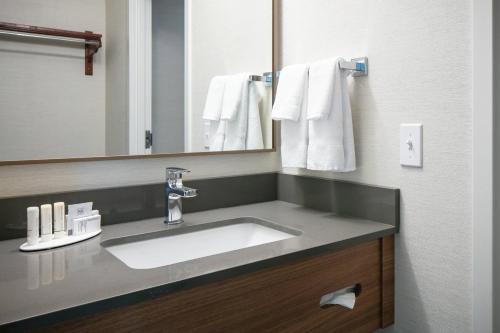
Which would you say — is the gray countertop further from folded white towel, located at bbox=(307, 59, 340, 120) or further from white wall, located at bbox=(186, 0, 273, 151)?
white wall, located at bbox=(186, 0, 273, 151)

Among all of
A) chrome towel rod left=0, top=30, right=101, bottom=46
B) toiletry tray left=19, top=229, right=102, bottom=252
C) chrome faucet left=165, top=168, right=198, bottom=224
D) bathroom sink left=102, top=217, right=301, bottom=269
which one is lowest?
bathroom sink left=102, top=217, right=301, bottom=269

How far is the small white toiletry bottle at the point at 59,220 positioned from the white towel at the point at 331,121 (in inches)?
28.0

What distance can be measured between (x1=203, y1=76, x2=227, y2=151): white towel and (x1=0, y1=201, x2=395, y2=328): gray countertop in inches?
13.2

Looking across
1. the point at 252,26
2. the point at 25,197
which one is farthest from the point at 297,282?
the point at 252,26

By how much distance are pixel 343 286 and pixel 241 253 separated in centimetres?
31

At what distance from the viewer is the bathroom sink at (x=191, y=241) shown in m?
1.04

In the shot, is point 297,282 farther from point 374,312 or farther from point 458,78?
point 458,78

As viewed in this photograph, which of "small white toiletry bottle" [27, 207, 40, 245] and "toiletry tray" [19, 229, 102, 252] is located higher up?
"small white toiletry bottle" [27, 207, 40, 245]

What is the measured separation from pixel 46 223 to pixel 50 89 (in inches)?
14.4

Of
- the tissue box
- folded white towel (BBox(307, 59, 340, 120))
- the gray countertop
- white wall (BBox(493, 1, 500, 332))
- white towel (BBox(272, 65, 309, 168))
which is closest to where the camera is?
the gray countertop

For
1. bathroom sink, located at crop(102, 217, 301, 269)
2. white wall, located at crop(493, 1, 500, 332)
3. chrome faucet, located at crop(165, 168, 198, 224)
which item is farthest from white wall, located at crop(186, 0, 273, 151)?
white wall, located at crop(493, 1, 500, 332)

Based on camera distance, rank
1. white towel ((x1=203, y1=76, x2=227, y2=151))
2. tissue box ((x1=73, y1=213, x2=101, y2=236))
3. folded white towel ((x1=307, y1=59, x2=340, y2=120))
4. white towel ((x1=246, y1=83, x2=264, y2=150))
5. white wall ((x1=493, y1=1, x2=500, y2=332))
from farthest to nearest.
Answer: white towel ((x1=246, y1=83, x2=264, y2=150))
white towel ((x1=203, y1=76, x2=227, y2=151))
folded white towel ((x1=307, y1=59, x2=340, y2=120))
tissue box ((x1=73, y1=213, x2=101, y2=236))
white wall ((x1=493, y1=1, x2=500, y2=332))

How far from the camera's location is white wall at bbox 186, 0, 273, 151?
1.33 m

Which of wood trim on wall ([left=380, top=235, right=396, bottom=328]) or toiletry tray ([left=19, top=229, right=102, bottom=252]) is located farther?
wood trim on wall ([left=380, top=235, right=396, bottom=328])
